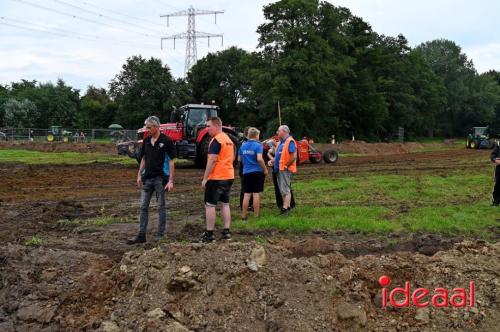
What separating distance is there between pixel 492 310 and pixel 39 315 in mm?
4745

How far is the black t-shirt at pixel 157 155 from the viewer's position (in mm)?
8055

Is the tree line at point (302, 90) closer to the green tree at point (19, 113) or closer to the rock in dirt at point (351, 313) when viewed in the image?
the green tree at point (19, 113)

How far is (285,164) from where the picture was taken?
10195mm

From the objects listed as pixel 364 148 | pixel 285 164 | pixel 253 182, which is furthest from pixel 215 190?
pixel 364 148

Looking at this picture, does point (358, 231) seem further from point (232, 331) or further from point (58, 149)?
point (58, 149)

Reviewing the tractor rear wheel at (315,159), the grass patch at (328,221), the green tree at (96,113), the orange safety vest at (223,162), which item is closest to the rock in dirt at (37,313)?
the orange safety vest at (223,162)

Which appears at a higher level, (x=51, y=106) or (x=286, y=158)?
(x=51, y=106)

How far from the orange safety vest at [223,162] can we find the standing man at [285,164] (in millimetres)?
2455

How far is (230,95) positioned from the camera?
71.8m

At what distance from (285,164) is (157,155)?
3.00 m

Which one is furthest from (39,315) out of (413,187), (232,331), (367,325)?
(413,187)

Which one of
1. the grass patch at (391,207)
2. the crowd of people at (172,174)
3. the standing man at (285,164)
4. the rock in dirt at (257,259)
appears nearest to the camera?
the rock in dirt at (257,259)

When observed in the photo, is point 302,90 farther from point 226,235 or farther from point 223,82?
point 226,235

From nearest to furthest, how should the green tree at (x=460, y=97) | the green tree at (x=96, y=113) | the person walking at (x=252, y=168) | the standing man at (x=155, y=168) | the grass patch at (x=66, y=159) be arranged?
the standing man at (x=155, y=168), the person walking at (x=252, y=168), the grass patch at (x=66, y=159), the green tree at (x=96, y=113), the green tree at (x=460, y=97)
